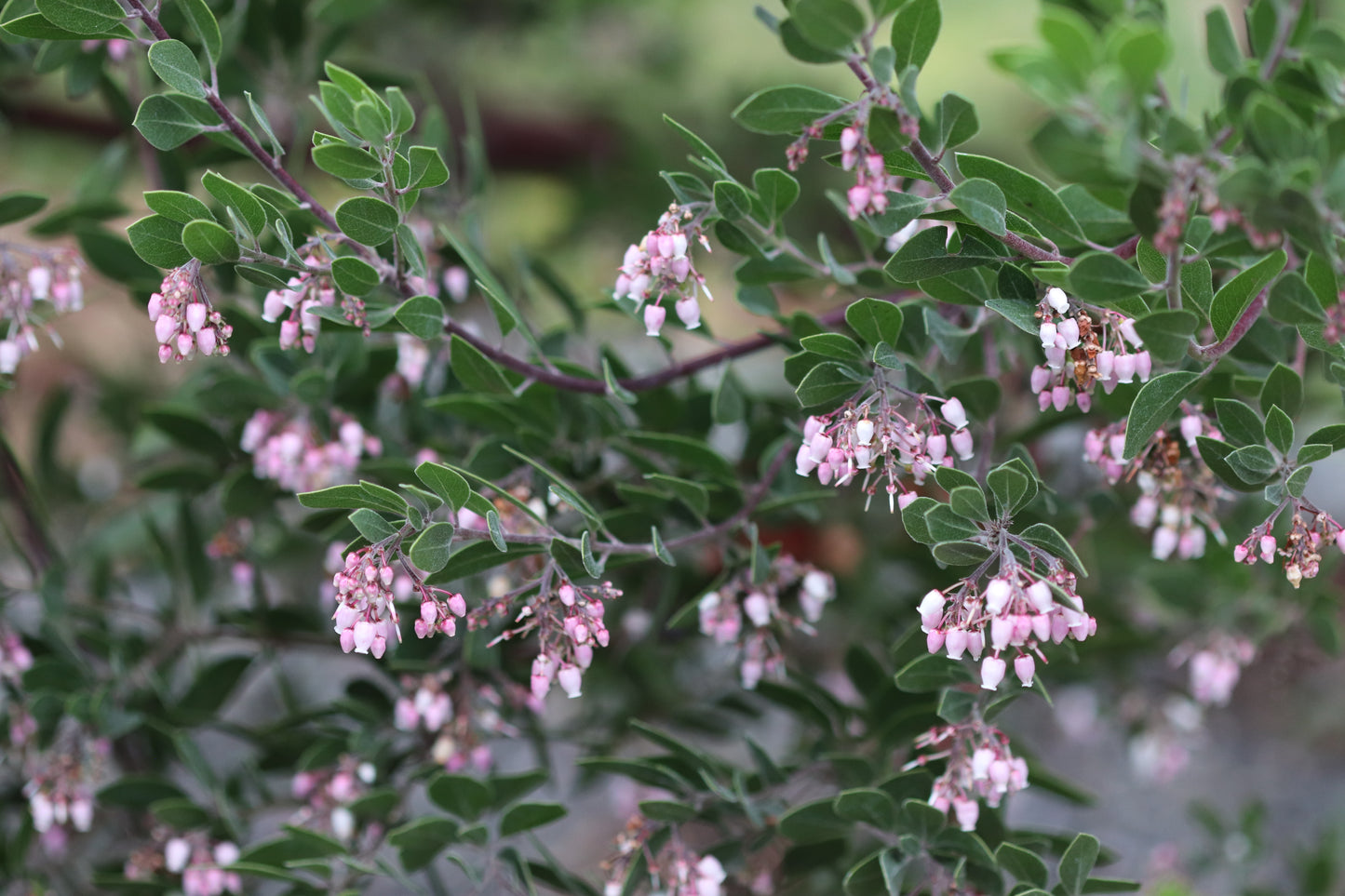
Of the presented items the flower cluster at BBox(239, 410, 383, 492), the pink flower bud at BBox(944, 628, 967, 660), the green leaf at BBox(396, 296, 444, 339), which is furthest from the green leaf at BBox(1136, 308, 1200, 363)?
the flower cluster at BBox(239, 410, 383, 492)

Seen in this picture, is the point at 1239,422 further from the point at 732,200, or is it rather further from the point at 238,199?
the point at 238,199

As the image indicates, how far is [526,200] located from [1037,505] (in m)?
2.08

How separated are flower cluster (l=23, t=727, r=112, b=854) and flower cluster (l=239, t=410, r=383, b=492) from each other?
35 centimetres

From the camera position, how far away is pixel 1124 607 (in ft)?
5.07

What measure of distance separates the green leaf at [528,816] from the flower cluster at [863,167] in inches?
21.4

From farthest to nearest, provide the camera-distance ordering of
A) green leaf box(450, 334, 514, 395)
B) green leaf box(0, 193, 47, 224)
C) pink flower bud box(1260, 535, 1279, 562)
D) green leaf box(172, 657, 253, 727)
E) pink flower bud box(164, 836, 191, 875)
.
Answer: green leaf box(172, 657, 253, 727)
pink flower bud box(164, 836, 191, 875)
green leaf box(0, 193, 47, 224)
green leaf box(450, 334, 514, 395)
pink flower bud box(1260, 535, 1279, 562)

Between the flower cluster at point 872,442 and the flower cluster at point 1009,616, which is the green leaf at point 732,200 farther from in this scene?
the flower cluster at point 1009,616

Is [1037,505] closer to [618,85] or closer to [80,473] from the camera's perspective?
[80,473]

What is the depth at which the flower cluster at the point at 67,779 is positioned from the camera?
1.04 meters

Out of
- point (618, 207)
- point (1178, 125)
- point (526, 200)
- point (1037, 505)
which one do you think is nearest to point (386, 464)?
point (1037, 505)

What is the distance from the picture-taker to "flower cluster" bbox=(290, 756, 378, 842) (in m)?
1.00

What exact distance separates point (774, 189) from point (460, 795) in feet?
1.86

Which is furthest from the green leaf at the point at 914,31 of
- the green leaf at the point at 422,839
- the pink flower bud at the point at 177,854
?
the pink flower bud at the point at 177,854

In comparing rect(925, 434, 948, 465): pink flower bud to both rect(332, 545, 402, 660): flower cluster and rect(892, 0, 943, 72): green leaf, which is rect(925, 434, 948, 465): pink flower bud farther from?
rect(332, 545, 402, 660): flower cluster
